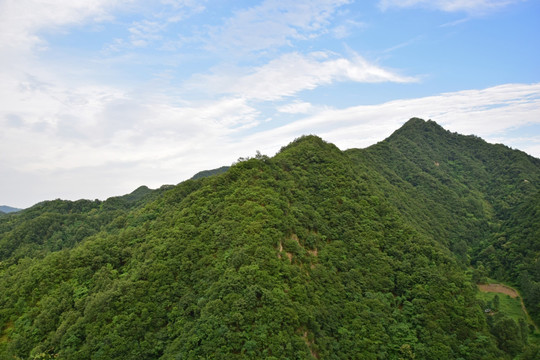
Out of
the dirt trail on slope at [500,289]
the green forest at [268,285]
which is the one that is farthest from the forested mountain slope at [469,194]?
the green forest at [268,285]

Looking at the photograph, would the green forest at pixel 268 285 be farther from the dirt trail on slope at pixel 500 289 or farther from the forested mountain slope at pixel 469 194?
the forested mountain slope at pixel 469 194

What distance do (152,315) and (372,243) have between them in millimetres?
30957

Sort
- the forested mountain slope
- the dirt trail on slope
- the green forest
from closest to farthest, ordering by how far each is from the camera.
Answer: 1. the green forest
2. the dirt trail on slope
3. the forested mountain slope

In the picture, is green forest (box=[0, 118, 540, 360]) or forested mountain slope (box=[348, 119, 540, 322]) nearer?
green forest (box=[0, 118, 540, 360])

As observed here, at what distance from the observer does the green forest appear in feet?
92.3

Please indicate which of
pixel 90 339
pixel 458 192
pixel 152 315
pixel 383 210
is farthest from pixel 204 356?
pixel 458 192

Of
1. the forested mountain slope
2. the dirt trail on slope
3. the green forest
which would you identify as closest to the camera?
the green forest

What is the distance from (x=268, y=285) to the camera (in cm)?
2970

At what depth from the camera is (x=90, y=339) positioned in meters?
28.1

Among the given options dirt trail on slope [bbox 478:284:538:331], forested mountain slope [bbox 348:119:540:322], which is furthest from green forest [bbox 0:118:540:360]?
forested mountain slope [bbox 348:119:540:322]

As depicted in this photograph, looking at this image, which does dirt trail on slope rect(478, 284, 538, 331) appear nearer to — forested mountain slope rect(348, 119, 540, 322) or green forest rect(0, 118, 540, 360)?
green forest rect(0, 118, 540, 360)

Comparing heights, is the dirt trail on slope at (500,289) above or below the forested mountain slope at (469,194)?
below

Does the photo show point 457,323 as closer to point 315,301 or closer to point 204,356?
point 315,301

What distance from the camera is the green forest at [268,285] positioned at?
28.1 metres
